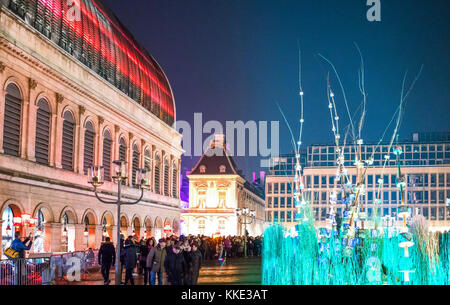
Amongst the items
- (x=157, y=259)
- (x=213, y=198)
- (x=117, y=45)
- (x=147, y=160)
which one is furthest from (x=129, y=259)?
(x=213, y=198)

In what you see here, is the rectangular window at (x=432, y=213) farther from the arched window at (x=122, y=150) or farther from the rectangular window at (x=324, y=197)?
the arched window at (x=122, y=150)

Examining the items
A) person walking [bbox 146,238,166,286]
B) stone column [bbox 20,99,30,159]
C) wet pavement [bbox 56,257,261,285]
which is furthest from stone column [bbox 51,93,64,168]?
person walking [bbox 146,238,166,286]

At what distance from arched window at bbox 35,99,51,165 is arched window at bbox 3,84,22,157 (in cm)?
214

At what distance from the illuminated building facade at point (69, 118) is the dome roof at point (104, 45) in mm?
64

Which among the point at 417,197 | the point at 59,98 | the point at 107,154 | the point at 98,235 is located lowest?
the point at 98,235

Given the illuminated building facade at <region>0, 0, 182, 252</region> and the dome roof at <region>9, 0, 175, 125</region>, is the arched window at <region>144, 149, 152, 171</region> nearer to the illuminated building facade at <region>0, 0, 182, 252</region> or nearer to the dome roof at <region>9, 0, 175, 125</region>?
the illuminated building facade at <region>0, 0, 182, 252</region>

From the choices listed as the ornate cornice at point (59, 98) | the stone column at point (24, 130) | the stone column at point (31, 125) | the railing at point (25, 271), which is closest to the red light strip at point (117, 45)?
the ornate cornice at point (59, 98)

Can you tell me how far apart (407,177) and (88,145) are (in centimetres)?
8911

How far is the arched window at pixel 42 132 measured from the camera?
32.8 metres

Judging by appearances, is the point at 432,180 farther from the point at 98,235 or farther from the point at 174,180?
the point at 98,235

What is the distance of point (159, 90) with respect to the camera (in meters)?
57.8

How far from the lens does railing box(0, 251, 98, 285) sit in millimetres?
19109

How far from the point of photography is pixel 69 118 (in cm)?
3669

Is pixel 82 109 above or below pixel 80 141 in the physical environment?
above
